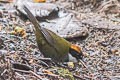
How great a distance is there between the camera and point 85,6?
782 centimetres

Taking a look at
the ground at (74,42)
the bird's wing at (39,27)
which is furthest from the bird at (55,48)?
the ground at (74,42)

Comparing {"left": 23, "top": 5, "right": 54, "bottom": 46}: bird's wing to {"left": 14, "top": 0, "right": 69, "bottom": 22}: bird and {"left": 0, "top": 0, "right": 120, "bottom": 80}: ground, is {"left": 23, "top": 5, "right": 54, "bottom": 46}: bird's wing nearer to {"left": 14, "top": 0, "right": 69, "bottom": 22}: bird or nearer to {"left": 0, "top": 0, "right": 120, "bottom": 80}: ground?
{"left": 0, "top": 0, "right": 120, "bottom": 80}: ground

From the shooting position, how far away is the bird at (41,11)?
22.2ft

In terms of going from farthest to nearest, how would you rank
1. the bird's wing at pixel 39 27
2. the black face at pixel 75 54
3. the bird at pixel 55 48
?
the black face at pixel 75 54 → the bird at pixel 55 48 → the bird's wing at pixel 39 27

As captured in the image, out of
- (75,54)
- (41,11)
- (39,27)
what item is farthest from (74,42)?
(39,27)

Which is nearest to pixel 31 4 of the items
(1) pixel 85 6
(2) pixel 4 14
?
(2) pixel 4 14

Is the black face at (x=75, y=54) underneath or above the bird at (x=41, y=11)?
underneath

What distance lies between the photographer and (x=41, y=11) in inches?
270

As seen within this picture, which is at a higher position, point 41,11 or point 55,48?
point 41,11

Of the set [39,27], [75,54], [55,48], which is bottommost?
[75,54]

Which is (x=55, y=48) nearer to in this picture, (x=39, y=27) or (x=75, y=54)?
(x=75, y=54)

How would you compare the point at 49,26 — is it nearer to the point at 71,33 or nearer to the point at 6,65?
the point at 71,33

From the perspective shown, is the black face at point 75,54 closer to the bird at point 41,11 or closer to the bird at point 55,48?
the bird at point 55,48

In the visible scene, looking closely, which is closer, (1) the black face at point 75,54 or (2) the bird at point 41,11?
(1) the black face at point 75,54
